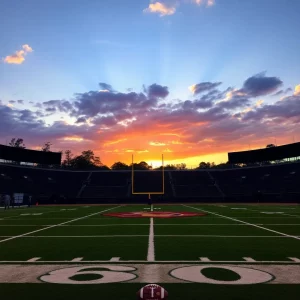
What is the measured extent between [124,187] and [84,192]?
21.8 feet

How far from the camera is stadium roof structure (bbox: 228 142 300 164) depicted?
55.9 meters

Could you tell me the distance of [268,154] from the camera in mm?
59781

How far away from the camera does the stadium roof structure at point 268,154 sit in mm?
55944

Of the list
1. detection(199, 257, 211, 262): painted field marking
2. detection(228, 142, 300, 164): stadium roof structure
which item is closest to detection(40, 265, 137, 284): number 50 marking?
detection(199, 257, 211, 262): painted field marking

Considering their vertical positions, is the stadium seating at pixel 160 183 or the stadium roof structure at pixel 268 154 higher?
the stadium roof structure at pixel 268 154

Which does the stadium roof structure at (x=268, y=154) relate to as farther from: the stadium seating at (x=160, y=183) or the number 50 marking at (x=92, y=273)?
the number 50 marking at (x=92, y=273)

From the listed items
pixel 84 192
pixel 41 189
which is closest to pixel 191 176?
pixel 84 192
